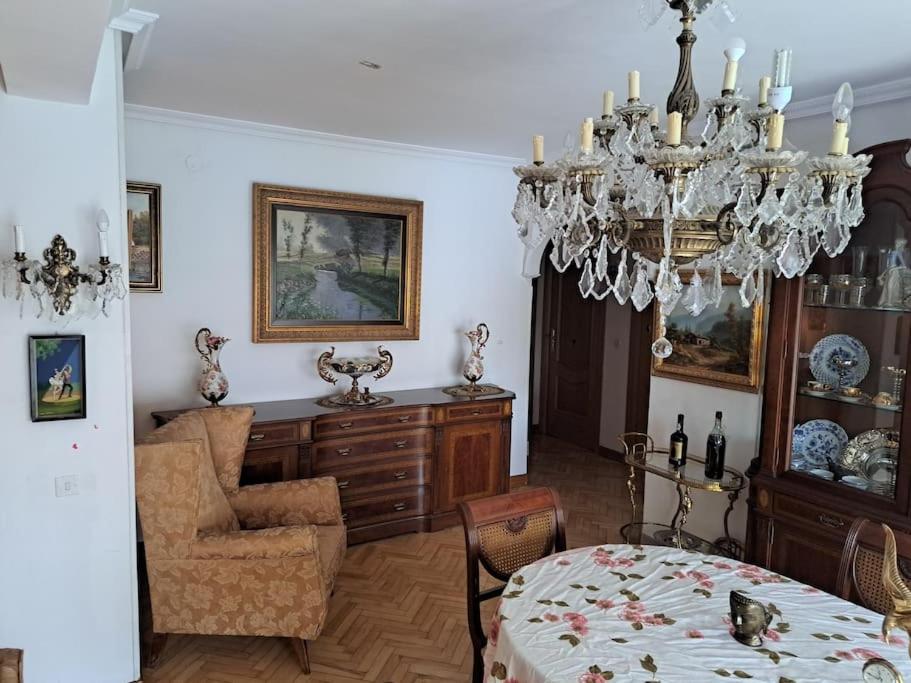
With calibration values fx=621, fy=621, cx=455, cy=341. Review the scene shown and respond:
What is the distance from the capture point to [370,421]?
4000 millimetres

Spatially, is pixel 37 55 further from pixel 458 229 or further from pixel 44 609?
pixel 458 229

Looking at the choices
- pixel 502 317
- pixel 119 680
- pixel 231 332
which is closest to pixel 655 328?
pixel 502 317

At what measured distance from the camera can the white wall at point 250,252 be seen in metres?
3.76

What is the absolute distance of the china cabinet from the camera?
9.00 feet

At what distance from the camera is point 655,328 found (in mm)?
4062

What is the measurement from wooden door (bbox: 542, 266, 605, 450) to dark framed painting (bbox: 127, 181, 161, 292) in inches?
165

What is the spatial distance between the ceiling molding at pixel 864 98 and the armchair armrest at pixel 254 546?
3274 millimetres

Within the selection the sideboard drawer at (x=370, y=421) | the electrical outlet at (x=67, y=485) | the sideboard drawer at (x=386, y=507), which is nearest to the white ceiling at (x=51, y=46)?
the electrical outlet at (x=67, y=485)

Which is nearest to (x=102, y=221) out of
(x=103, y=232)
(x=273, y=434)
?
(x=103, y=232)

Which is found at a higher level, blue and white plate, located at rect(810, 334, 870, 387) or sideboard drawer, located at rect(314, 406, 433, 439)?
blue and white plate, located at rect(810, 334, 870, 387)

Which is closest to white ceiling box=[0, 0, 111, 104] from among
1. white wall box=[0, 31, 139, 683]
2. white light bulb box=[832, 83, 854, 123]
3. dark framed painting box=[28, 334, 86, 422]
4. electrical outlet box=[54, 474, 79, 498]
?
white wall box=[0, 31, 139, 683]

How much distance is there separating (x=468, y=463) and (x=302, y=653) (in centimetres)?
193

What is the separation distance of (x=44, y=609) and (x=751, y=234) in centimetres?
286

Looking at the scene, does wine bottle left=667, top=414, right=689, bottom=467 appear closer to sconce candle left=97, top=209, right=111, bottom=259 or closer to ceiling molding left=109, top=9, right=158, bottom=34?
sconce candle left=97, top=209, right=111, bottom=259
